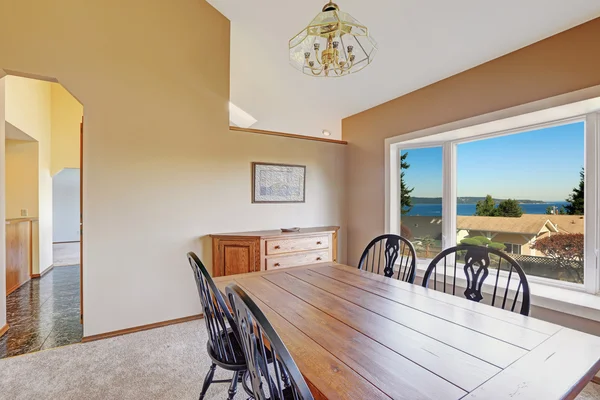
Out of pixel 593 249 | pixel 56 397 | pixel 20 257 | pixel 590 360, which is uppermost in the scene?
pixel 593 249

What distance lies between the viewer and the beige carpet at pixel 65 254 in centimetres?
568

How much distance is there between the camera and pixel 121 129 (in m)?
2.77

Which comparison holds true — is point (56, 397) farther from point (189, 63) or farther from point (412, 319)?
point (189, 63)

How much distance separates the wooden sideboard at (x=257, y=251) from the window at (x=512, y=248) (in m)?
1.97

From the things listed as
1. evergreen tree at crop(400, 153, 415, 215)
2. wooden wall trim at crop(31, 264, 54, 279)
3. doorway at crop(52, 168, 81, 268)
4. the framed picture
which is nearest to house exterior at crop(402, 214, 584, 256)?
evergreen tree at crop(400, 153, 415, 215)

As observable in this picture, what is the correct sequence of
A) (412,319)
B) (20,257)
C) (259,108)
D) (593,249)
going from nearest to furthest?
(412,319) → (593,249) → (20,257) → (259,108)

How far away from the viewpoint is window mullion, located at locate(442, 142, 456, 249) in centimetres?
323

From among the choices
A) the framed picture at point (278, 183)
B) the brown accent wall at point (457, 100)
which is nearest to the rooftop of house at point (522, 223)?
the brown accent wall at point (457, 100)

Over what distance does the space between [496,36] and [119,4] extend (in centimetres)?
340

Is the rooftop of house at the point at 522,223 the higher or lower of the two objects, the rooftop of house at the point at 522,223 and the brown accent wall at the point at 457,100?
the lower

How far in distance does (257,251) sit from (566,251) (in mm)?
2790

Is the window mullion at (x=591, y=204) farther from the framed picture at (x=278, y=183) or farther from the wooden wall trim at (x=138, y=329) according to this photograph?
the wooden wall trim at (x=138, y=329)

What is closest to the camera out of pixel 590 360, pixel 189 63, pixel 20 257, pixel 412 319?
pixel 590 360

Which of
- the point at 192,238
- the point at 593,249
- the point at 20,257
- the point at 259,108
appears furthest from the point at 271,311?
the point at 20,257
